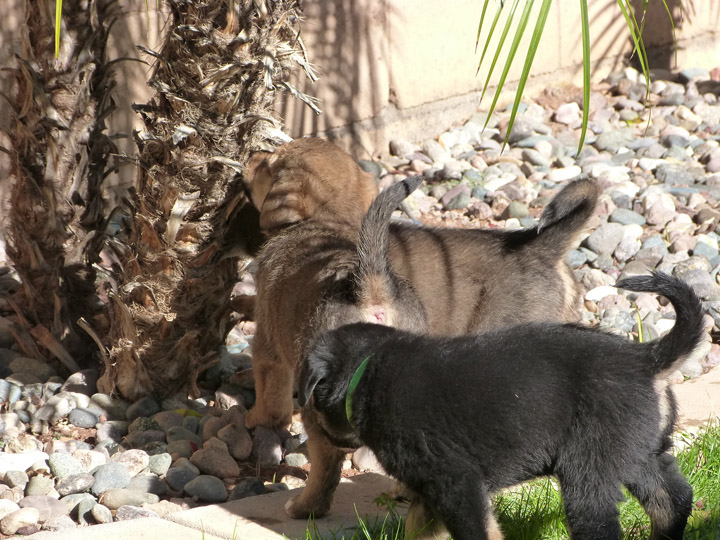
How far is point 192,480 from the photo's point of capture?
12.9 ft

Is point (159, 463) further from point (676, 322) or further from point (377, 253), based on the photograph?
A: point (676, 322)

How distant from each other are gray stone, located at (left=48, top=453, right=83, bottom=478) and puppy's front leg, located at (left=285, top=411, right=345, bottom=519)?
109 centimetres

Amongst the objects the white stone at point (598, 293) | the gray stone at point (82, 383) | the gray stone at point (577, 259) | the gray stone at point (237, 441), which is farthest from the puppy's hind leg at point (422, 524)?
the gray stone at point (577, 259)

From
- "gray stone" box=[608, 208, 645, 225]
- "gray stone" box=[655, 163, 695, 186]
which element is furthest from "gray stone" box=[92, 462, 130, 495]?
"gray stone" box=[655, 163, 695, 186]

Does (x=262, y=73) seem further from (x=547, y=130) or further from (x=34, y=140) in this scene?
(x=547, y=130)

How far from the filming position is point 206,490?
3875mm

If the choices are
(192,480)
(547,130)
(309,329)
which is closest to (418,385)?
(309,329)

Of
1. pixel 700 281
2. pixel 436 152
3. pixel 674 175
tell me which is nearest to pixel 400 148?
pixel 436 152

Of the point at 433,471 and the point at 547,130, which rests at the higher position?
the point at 547,130

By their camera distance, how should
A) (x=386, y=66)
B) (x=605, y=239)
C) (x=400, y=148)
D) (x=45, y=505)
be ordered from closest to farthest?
1. (x=45, y=505)
2. (x=605, y=239)
3. (x=386, y=66)
4. (x=400, y=148)

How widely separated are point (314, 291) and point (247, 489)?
0.97 metres

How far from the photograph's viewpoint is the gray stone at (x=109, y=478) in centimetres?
381

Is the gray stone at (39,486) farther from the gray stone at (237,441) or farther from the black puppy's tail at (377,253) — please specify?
the black puppy's tail at (377,253)

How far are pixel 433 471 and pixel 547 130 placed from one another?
5.59 metres
